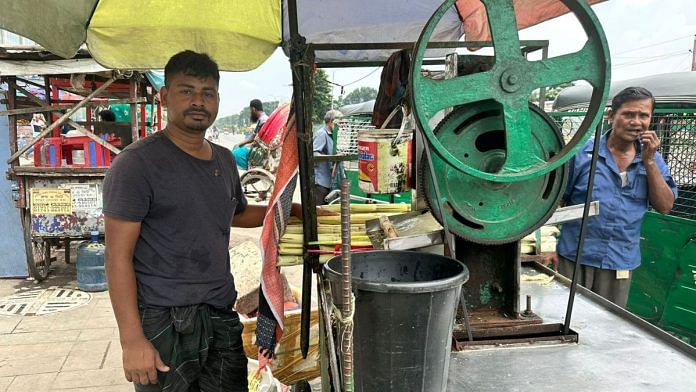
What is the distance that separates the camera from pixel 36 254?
650 cm

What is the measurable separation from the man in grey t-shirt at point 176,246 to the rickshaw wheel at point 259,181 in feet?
25.2

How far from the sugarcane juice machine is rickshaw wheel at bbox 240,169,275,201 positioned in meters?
8.23

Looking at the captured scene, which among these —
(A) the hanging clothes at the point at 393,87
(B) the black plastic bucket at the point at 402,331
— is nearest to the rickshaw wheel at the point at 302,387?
(B) the black plastic bucket at the point at 402,331

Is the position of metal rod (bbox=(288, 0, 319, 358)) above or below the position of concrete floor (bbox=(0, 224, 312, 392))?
above

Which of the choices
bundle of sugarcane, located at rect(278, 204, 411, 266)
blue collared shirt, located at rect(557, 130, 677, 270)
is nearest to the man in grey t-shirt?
bundle of sugarcane, located at rect(278, 204, 411, 266)

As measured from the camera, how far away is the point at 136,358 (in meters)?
2.22

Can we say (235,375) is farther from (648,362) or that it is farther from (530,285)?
(648,362)

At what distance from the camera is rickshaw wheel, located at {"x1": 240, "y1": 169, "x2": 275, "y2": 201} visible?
10.4 metres

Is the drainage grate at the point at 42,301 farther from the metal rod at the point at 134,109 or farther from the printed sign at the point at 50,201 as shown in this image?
the metal rod at the point at 134,109

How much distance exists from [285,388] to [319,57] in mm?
2359

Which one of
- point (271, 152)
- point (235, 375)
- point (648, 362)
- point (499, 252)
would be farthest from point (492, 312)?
point (271, 152)

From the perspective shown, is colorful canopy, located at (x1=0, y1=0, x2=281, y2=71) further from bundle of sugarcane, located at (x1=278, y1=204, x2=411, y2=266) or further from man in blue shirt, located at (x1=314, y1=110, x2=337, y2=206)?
man in blue shirt, located at (x1=314, y1=110, x2=337, y2=206)

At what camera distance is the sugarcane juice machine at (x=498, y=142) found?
6.47 feet

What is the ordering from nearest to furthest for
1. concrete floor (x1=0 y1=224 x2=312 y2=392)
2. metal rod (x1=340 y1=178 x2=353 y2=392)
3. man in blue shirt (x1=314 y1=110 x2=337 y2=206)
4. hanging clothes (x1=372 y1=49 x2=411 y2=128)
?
metal rod (x1=340 y1=178 x2=353 y2=392), hanging clothes (x1=372 y1=49 x2=411 y2=128), concrete floor (x1=0 y1=224 x2=312 y2=392), man in blue shirt (x1=314 y1=110 x2=337 y2=206)
